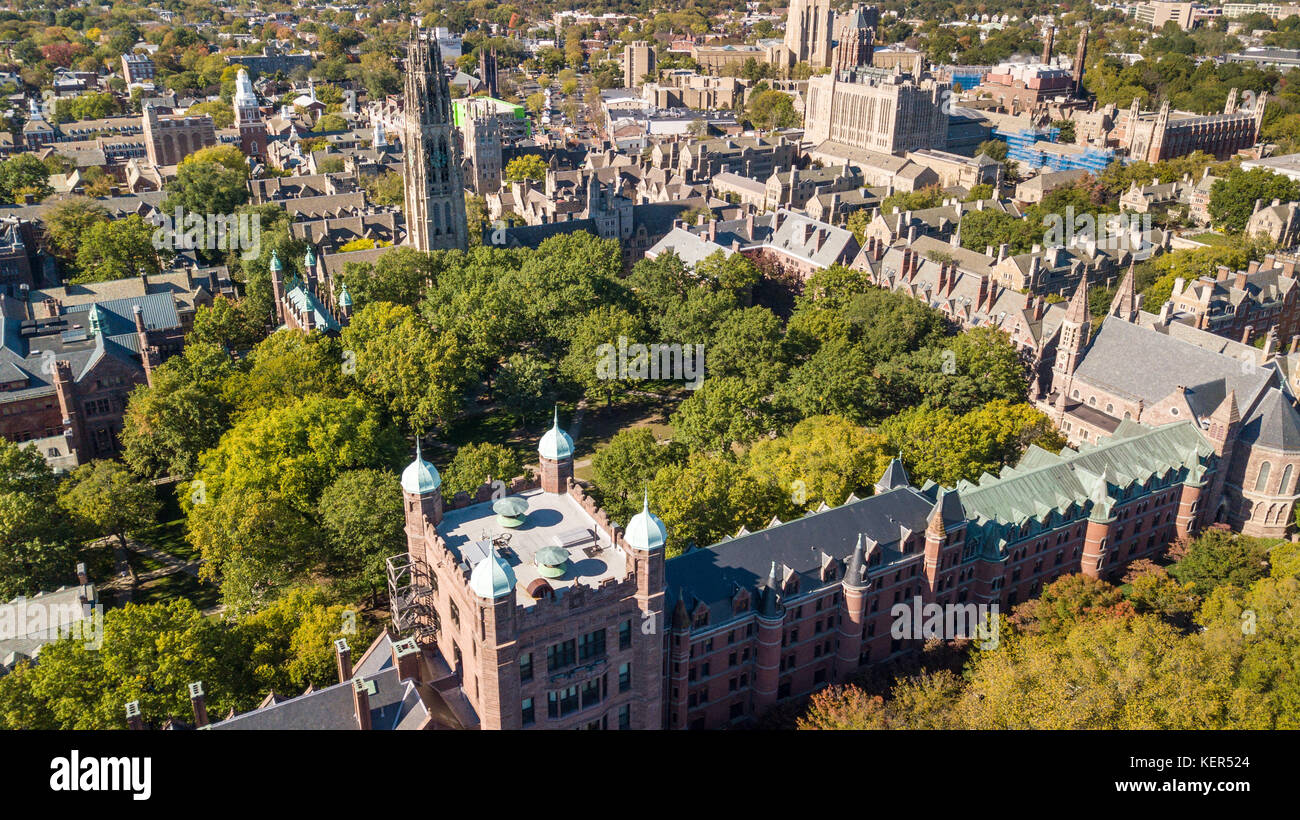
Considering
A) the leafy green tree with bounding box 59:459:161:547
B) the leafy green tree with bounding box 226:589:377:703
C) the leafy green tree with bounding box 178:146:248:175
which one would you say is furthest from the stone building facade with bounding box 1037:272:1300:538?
the leafy green tree with bounding box 178:146:248:175

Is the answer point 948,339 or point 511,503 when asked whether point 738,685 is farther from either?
point 948,339

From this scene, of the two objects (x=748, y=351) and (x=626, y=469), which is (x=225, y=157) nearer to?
(x=748, y=351)

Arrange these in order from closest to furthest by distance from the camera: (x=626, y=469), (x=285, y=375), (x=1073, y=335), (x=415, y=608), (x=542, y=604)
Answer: (x=542, y=604), (x=415, y=608), (x=626, y=469), (x=285, y=375), (x=1073, y=335)

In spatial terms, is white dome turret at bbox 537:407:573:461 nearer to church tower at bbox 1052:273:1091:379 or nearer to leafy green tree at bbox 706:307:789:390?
leafy green tree at bbox 706:307:789:390

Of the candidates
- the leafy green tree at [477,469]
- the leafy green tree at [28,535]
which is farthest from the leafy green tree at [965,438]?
the leafy green tree at [28,535]

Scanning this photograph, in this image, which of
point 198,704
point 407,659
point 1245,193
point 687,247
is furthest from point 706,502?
point 1245,193

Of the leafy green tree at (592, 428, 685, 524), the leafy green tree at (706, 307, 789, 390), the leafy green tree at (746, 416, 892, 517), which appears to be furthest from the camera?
the leafy green tree at (706, 307, 789, 390)
